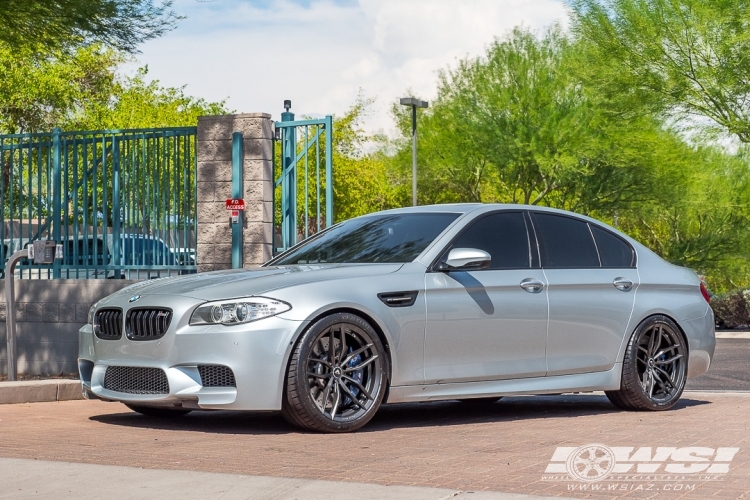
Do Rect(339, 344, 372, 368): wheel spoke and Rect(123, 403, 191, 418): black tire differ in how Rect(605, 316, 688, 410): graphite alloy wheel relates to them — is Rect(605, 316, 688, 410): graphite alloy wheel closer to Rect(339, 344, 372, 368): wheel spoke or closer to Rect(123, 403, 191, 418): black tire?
Rect(339, 344, 372, 368): wheel spoke

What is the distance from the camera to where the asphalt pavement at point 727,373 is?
13375mm

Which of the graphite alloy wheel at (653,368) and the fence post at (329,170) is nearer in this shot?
the graphite alloy wheel at (653,368)

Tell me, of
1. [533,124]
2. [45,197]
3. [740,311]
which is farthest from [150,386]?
[533,124]

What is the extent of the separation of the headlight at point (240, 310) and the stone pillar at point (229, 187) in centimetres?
630

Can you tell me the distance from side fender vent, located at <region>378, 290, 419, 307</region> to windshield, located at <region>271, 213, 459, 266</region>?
0.35 meters

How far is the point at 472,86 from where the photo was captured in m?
43.4

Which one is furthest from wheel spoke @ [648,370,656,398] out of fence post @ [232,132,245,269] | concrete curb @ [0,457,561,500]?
fence post @ [232,132,245,269]

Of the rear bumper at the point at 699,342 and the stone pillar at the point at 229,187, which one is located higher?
the stone pillar at the point at 229,187

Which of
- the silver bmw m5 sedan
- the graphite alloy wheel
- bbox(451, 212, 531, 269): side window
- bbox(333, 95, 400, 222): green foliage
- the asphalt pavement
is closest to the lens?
the silver bmw m5 sedan

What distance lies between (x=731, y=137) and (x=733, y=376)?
16108mm

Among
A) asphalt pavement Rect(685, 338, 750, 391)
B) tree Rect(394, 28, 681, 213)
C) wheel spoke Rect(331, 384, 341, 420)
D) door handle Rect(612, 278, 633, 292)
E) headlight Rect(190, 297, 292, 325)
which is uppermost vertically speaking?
tree Rect(394, 28, 681, 213)

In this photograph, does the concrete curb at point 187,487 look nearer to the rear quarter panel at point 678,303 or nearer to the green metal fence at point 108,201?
the rear quarter panel at point 678,303

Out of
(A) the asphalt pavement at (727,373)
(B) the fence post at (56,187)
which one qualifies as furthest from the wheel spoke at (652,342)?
(B) the fence post at (56,187)

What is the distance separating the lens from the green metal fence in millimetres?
14492
